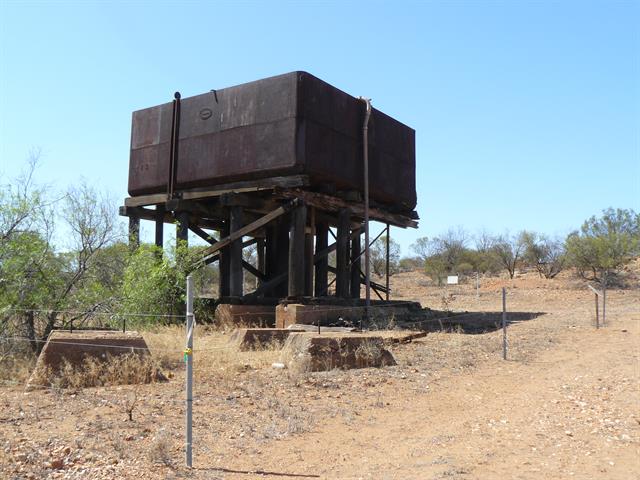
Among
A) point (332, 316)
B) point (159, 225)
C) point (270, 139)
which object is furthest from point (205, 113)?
point (332, 316)

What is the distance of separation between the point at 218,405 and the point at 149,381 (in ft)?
5.87

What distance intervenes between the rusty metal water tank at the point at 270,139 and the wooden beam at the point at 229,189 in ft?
0.57

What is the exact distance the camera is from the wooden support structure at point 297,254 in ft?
52.6

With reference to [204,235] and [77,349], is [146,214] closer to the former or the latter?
[204,235]

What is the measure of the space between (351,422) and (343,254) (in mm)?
12017

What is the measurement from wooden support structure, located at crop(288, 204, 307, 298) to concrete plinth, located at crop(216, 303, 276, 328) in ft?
3.44

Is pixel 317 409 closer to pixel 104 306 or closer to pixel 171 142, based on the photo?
pixel 104 306

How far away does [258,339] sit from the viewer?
468 inches

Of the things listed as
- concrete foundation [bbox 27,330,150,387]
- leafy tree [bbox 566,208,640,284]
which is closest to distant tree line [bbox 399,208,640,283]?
leafy tree [bbox 566,208,640,284]

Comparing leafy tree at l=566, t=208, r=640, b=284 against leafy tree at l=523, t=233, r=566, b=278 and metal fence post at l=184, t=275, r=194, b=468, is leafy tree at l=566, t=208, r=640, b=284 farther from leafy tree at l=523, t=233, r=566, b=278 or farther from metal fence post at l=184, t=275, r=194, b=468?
metal fence post at l=184, t=275, r=194, b=468

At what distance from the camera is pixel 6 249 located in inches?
410

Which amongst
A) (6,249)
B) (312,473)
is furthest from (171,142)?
(312,473)

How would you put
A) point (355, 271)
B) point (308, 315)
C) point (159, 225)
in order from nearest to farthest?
point (308, 315) < point (159, 225) < point (355, 271)

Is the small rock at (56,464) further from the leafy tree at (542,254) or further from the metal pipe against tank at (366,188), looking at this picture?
the leafy tree at (542,254)
